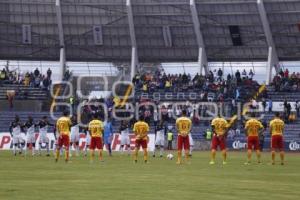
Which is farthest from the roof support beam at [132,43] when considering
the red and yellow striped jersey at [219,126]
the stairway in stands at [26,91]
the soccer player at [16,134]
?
the red and yellow striped jersey at [219,126]

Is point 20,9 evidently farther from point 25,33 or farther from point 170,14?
point 170,14

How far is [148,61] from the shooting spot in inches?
2940

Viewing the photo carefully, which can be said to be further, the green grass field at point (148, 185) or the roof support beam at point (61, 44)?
the roof support beam at point (61, 44)

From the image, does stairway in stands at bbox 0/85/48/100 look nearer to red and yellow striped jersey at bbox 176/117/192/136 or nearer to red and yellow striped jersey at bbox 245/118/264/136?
red and yellow striped jersey at bbox 176/117/192/136

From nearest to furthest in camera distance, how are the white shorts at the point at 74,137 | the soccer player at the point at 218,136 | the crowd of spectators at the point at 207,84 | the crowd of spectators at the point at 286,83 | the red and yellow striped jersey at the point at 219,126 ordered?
the soccer player at the point at 218,136 < the red and yellow striped jersey at the point at 219,126 < the white shorts at the point at 74,137 < the crowd of spectators at the point at 207,84 < the crowd of spectators at the point at 286,83

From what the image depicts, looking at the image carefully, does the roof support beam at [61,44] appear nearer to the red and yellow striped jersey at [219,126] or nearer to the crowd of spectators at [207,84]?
the crowd of spectators at [207,84]

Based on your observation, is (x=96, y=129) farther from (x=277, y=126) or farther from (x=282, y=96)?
(x=282, y=96)

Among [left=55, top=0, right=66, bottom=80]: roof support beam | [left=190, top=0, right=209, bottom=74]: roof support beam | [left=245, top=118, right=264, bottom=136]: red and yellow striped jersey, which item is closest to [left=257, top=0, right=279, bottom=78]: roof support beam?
[left=190, top=0, right=209, bottom=74]: roof support beam

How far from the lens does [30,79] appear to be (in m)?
70.5

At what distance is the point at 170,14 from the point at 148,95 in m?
7.47

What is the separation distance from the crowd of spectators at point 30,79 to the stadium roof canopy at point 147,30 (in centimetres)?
221

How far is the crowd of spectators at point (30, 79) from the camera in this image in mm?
69938

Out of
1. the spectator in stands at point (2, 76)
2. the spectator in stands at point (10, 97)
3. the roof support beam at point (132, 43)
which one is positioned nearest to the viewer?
the spectator in stands at point (10, 97)

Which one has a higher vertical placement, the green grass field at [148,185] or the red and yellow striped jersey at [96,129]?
the red and yellow striped jersey at [96,129]
